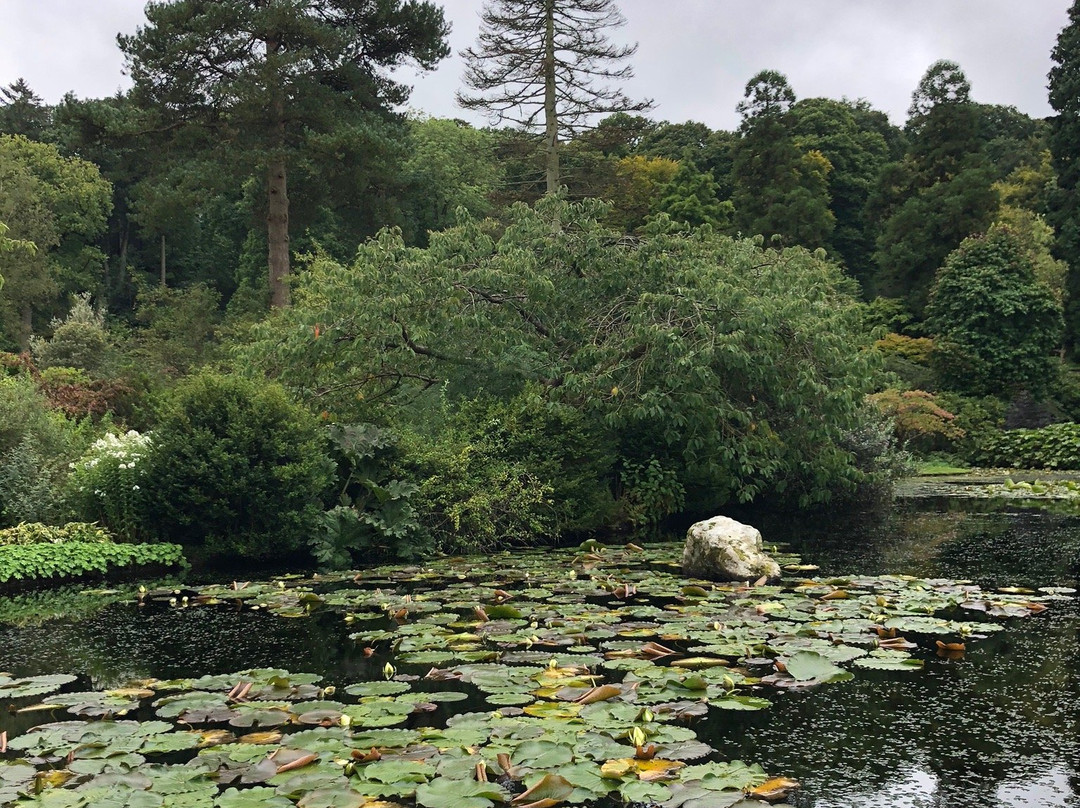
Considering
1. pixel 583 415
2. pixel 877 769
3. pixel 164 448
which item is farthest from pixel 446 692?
pixel 583 415

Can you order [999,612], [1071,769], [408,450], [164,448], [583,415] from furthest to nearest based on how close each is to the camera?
[583,415]
[408,450]
[164,448]
[999,612]
[1071,769]

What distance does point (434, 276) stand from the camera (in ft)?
42.9

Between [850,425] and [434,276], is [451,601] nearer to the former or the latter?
[434,276]

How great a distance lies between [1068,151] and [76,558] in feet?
105

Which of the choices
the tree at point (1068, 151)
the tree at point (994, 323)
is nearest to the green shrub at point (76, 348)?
the tree at point (994, 323)

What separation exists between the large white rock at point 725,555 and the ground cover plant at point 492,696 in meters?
0.32

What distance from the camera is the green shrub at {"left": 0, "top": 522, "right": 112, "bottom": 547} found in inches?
391

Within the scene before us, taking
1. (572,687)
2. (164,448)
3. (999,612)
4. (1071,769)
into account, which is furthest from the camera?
(164,448)

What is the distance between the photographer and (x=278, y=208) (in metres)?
25.3

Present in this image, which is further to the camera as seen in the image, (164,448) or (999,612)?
(164,448)

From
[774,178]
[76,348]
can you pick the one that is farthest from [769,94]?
[76,348]

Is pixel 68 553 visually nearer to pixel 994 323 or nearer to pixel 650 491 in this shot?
pixel 650 491

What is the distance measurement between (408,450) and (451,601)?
3.61 m

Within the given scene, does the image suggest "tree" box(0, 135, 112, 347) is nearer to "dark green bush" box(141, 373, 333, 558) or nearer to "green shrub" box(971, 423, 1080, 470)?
"dark green bush" box(141, 373, 333, 558)
